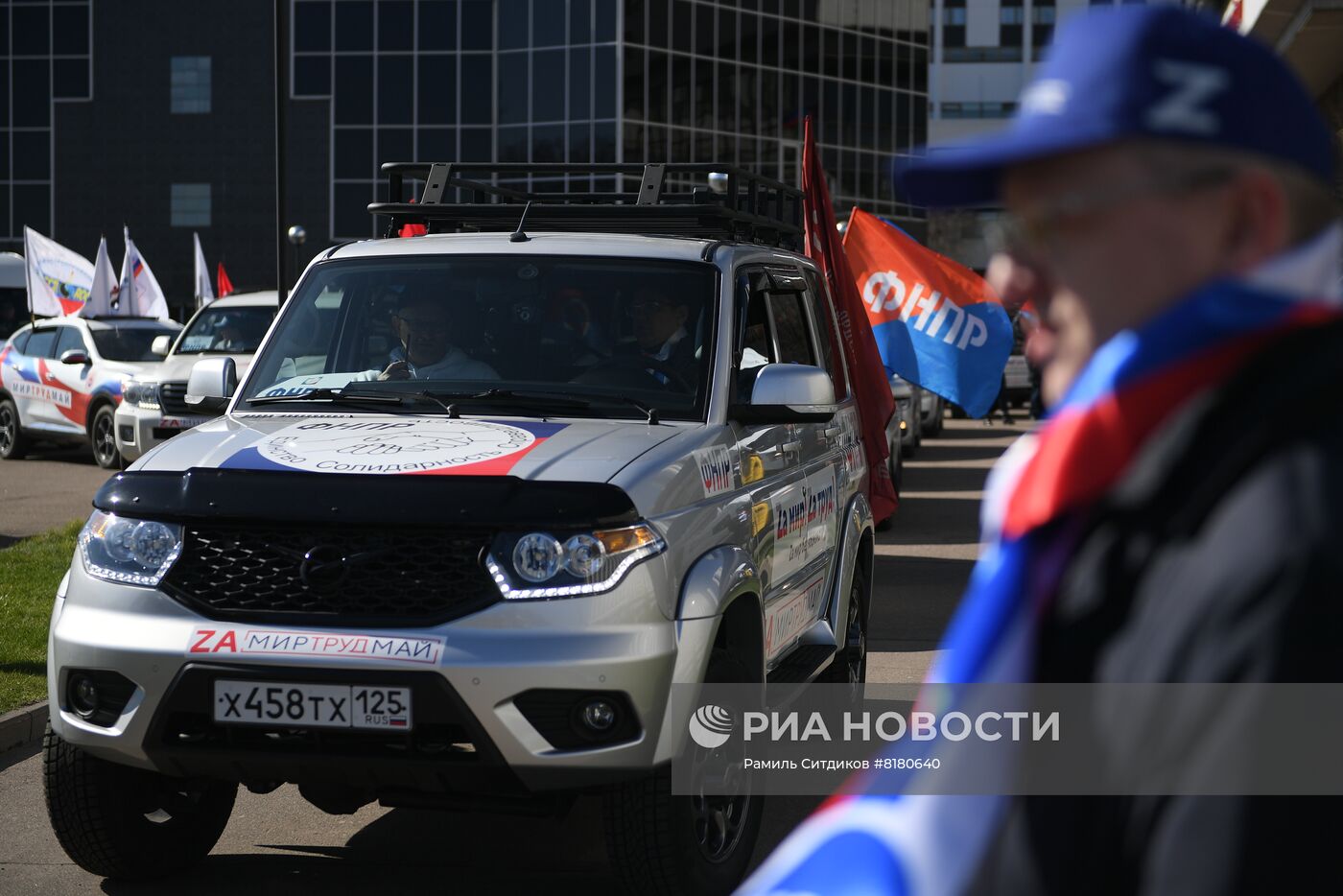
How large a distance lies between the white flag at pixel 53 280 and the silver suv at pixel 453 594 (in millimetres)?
19158

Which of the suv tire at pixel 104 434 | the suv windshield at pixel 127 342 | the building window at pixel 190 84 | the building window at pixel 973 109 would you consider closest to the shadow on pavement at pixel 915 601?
the suv tire at pixel 104 434

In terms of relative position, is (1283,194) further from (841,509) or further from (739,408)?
(841,509)

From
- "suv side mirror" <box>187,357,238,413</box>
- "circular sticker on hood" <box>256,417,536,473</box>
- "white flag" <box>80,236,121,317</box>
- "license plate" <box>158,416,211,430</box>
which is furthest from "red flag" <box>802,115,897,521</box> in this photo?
"white flag" <box>80,236,121,317</box>

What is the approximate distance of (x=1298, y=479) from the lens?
1187 mm

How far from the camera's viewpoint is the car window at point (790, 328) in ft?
21.9

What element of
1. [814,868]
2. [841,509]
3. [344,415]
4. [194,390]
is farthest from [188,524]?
[814,868]

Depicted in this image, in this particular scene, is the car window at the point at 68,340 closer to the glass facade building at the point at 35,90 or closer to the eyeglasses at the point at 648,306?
the eyeglasses at the point at 648,306

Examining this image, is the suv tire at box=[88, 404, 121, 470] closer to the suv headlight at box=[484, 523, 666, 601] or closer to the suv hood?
the suv hood

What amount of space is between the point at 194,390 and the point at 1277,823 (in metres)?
5.49

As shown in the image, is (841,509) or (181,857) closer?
(181,857)

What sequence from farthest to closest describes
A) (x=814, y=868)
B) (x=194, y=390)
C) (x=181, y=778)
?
(x=194, y=390), (x=181, y=778), (x=814, y=868)

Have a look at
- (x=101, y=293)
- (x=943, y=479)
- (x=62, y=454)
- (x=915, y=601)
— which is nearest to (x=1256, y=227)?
(x=915, y=601)

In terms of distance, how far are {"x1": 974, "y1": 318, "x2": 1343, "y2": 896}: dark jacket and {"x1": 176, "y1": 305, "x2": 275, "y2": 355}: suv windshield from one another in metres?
17.3

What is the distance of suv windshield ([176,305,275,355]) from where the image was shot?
18056 millimetres
